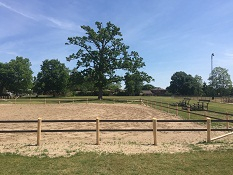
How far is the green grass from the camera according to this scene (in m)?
6.61

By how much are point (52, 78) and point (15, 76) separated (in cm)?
1350

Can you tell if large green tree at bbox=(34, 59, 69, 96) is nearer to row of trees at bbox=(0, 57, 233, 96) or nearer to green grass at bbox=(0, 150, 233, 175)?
row of trees at bbox=(0, 57, 233, 96)

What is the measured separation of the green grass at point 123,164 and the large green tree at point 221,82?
386ft

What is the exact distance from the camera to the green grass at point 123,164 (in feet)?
21.7

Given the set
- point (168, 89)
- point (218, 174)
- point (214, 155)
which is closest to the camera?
point (218, 174)

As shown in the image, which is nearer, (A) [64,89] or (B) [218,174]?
(B) [218,174]

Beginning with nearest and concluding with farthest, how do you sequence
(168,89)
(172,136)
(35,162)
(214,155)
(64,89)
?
(35,162) → (214,155) → (172,136) → (64,89) → (168,89)

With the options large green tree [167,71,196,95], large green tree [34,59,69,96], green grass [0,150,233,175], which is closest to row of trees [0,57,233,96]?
large green tree [34,59,69,96]

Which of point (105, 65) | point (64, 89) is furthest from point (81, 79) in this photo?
point (64, 89)

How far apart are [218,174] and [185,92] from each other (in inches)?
5203

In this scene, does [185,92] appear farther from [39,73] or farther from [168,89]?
[39,73]

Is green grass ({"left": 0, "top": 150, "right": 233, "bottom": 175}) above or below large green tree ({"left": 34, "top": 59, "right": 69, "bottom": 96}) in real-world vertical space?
below

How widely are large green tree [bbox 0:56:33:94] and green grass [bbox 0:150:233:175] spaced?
82.5 meters

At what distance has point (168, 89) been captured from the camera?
146 metres
